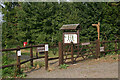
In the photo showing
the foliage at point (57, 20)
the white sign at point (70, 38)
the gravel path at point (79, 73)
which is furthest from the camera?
the foliage at point (57, 20)

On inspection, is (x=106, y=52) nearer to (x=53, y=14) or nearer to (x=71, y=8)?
(x=71, y=8)

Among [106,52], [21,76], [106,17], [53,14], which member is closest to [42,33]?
[53,14]

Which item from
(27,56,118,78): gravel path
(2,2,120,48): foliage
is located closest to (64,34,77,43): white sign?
(2,2,120,48): foliage

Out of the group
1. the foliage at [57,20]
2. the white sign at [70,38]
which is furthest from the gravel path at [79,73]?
the foliage at [57,20]

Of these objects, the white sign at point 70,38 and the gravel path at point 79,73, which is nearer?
the gravel path at point 79,73

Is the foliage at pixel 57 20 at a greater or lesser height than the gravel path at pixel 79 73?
greater

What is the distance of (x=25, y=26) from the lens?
23078 mm

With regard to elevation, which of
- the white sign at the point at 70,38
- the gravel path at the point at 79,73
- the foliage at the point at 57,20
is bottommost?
the gravel path at the point at 79,73

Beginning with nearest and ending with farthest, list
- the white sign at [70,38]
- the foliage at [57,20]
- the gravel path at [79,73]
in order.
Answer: the gravel path at [79,73] < the white sign at [70,38] < the foliage at [57,20]

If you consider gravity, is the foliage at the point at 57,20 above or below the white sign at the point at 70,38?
above

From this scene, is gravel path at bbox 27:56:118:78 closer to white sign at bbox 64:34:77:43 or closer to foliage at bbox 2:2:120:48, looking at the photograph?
white sign at bbox 64:34:77:43

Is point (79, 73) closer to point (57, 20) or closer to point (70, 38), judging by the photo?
point (70, 38)

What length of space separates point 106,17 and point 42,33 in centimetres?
841

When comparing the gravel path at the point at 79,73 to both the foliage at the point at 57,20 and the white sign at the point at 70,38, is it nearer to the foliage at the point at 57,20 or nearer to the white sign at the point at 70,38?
the white sign at the point at 70,38
